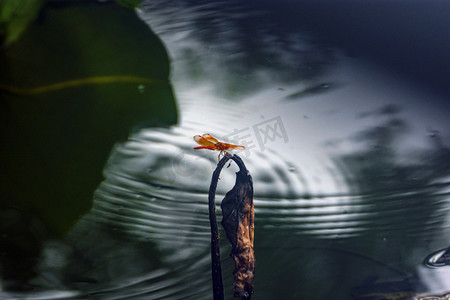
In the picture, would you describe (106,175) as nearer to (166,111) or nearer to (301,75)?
(166,111)

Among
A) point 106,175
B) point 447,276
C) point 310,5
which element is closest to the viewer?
point 447,276

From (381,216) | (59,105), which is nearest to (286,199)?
(381,216)

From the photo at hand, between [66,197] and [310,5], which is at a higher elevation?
[310,5]

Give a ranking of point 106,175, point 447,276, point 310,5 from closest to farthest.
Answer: point 447,276 → point 106,175 → point 310,5

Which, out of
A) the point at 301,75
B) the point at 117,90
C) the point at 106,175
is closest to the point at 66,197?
the point at 106,175

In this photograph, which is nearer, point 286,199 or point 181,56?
point 286,199

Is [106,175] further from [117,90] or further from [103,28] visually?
[103,28]
